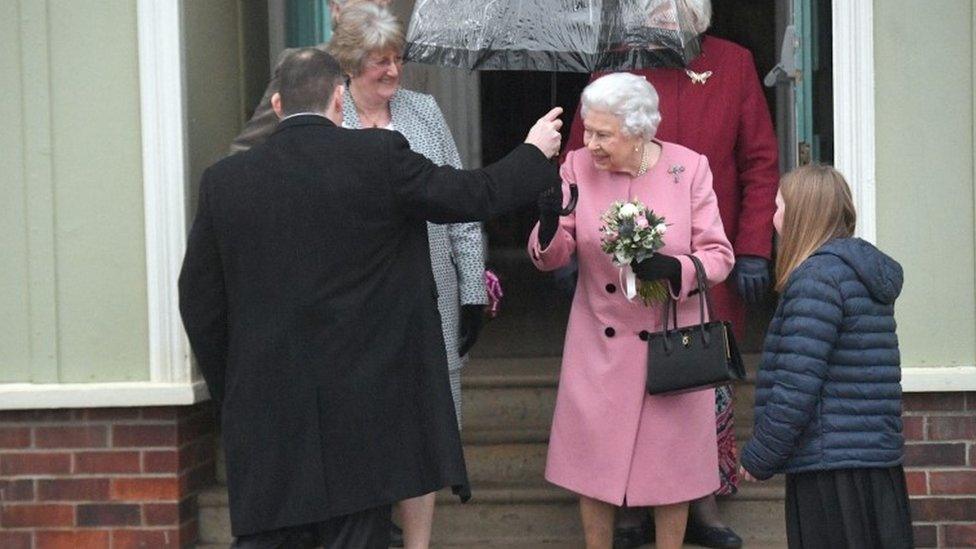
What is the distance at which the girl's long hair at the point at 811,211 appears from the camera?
14.2 feet

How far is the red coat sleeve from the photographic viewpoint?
221 inches

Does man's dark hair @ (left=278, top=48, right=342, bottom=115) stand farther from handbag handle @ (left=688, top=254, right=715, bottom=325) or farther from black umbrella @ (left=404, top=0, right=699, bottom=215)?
handbag handle @ (left=688, top=254, right=715, bottom=325)

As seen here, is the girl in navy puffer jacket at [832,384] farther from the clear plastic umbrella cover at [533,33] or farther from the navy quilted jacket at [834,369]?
the clear plastic umbrella cover at [533,33]

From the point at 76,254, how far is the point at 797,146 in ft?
8.75

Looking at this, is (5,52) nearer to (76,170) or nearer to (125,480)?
(76,170)

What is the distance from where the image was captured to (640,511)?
5.70 m

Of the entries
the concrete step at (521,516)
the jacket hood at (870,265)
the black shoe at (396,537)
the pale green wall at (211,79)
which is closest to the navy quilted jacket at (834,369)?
the jacket hood at (870,265)

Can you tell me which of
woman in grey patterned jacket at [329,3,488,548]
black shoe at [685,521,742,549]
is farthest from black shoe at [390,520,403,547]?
black shoe at [685,521,742,549]

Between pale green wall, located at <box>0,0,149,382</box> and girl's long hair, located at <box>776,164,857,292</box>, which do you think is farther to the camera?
pale green wall, located at <box>0,0,149,382</box>

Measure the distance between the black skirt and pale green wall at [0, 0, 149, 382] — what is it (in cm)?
256

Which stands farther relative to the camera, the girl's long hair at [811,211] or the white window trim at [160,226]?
the white window trim at [160,226]

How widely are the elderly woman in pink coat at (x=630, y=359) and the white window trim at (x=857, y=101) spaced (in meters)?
0.73

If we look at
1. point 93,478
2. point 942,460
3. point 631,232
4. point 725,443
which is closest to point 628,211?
point 631,232

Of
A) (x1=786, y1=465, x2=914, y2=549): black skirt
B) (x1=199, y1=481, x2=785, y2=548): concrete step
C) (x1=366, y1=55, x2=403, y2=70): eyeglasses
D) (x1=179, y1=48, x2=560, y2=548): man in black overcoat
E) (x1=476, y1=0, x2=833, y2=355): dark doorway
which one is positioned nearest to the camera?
(x1=179, y1=48, x2=560, y2=548): man in black overcoat
